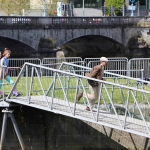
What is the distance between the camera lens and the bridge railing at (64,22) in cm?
4497

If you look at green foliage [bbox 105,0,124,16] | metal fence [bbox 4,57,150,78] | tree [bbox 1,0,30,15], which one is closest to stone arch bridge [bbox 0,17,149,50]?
metal fence [bbox 4,57,150,78]

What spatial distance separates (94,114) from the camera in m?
15.2

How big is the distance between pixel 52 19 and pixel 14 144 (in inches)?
1242

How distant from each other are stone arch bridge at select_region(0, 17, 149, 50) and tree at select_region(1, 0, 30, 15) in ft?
51.2

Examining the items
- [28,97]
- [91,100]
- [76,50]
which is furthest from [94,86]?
[76,50]

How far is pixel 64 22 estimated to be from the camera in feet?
159

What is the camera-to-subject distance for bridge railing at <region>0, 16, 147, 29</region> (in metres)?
45.0

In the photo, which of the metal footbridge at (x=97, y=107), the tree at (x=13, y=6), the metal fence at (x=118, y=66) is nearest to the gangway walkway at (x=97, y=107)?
the metal footbridge at (x=97, y=107)

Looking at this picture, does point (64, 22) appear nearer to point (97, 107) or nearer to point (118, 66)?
point (118, 66)

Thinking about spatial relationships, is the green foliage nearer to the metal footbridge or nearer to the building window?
the building window

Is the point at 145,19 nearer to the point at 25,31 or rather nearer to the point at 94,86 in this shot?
the point at 25,31

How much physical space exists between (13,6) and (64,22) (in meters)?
17.4

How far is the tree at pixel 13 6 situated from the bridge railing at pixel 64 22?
52.1ft

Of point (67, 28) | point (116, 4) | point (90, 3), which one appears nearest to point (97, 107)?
point (67, 28)
